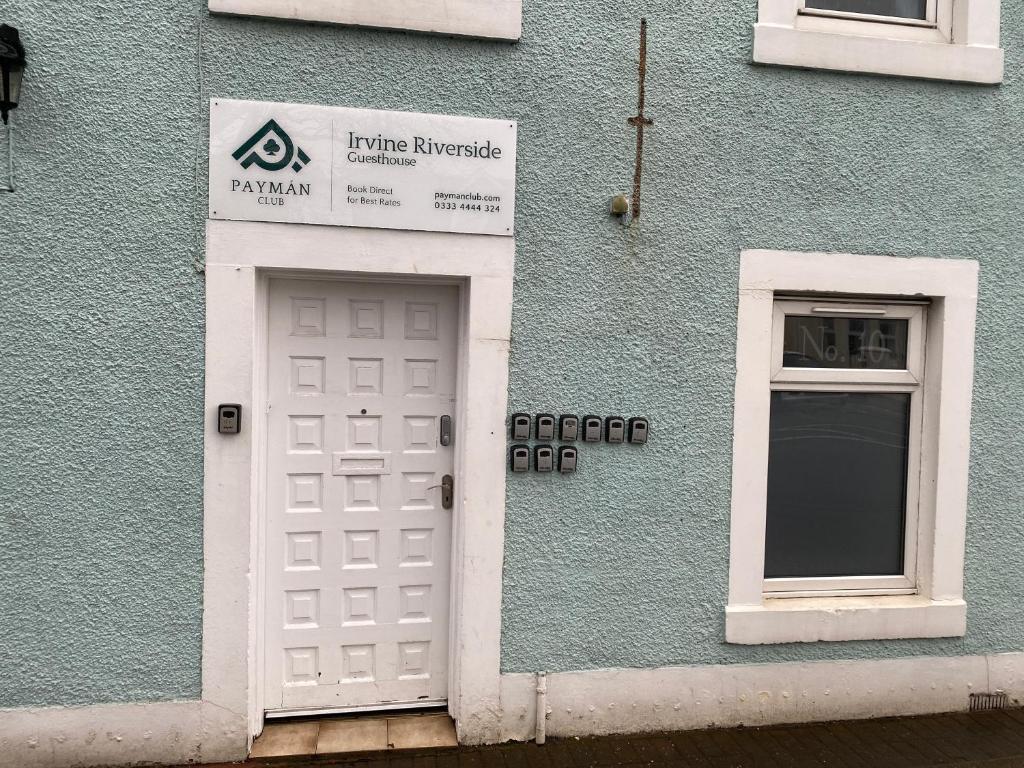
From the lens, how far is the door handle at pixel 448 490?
12.4ft

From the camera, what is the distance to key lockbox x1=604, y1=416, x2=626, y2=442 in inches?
144

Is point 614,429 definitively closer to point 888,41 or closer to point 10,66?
point 888,41

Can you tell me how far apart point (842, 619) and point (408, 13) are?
3777mm

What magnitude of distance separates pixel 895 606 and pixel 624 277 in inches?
91.1

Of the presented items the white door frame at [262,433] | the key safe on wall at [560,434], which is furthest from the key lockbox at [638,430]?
the white door frame at [262,433]

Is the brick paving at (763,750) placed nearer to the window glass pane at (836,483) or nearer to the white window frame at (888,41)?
the window glass pane at (836,483)

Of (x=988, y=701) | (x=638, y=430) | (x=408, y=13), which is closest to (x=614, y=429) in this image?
(x=638, y=430)

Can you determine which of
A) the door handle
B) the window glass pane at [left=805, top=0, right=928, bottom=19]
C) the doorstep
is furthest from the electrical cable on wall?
the window glass pane at [left=805, top=0, right=928, bottom=19]

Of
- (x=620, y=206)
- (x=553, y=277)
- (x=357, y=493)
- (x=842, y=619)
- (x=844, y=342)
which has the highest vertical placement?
(x=620, y=206)

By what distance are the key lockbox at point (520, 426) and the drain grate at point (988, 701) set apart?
2.95 m

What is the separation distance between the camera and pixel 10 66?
3.11 m

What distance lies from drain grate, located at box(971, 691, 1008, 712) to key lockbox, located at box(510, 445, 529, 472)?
9.43 feet

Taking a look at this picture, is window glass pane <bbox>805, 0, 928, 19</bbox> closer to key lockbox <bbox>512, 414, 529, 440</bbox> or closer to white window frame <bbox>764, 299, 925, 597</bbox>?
white window frame <bbox>764, 299, 925, 597</bbox>

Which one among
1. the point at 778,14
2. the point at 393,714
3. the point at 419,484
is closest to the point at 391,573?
the point at 419,484
